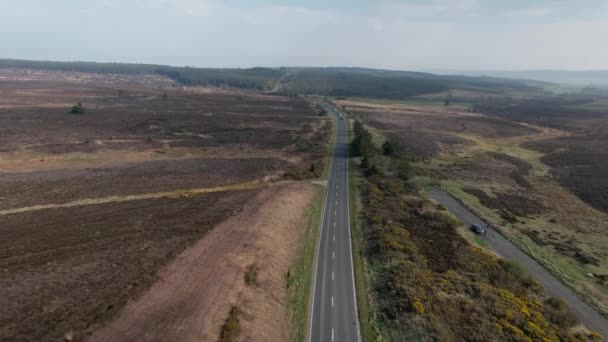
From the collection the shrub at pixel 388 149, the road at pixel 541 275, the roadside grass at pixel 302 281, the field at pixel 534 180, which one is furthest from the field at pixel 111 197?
the field at pixel 534 180

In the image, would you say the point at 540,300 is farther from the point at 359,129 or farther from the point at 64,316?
the point at 359,129

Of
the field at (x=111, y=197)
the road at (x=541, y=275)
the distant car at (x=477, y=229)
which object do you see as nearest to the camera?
the field at (x=111, y=197)

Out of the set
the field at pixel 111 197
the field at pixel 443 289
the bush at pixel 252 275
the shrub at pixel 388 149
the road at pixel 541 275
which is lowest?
the road at pixel 541 275

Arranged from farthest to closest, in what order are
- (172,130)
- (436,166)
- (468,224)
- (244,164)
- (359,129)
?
(172,130) < (359,129) < (436,166) < (244,164) < (468,224)

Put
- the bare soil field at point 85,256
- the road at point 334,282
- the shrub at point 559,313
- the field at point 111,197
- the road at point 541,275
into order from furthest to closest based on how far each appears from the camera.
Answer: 1. the road at point 541,275
2. the field at point 111,197
3. the shrub at point 559,313
4. the road at point 334,282
5. the bare soil field at point 85,256

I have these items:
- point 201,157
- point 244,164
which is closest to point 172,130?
point 201,157

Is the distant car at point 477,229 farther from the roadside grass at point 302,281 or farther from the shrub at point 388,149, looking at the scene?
the shrub at point 388,149

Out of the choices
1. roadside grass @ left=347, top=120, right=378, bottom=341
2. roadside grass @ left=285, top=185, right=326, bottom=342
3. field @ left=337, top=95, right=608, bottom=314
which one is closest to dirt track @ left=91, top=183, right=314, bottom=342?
roadside grass @ left=285, top=185, right=326, bottom=342

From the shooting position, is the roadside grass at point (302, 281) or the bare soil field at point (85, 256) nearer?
the bare soil field at point (85, 256)
